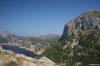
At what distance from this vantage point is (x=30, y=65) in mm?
105250

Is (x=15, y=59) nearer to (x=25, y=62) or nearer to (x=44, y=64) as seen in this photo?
(x=25, y=62)

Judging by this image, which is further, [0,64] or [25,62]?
[25,62]

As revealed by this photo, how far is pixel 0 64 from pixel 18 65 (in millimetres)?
8336

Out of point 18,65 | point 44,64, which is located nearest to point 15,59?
point 18,65

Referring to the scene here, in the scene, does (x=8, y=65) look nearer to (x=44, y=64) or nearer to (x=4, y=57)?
(x=4, y=57)

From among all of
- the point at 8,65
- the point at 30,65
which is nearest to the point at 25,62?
the point at 30,65

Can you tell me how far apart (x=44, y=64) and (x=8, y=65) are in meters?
20.0

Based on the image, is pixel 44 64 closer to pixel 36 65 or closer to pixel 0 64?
pixel 36 65

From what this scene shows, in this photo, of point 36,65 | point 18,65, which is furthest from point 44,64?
point 18,65

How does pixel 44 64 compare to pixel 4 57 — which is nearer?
pixel 4 57

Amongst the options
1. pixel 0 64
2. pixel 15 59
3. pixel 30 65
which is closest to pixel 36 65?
pixel 30 65

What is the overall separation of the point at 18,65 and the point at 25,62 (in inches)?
215

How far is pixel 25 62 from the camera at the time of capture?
4205 inches

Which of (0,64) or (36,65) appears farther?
(36,65)
